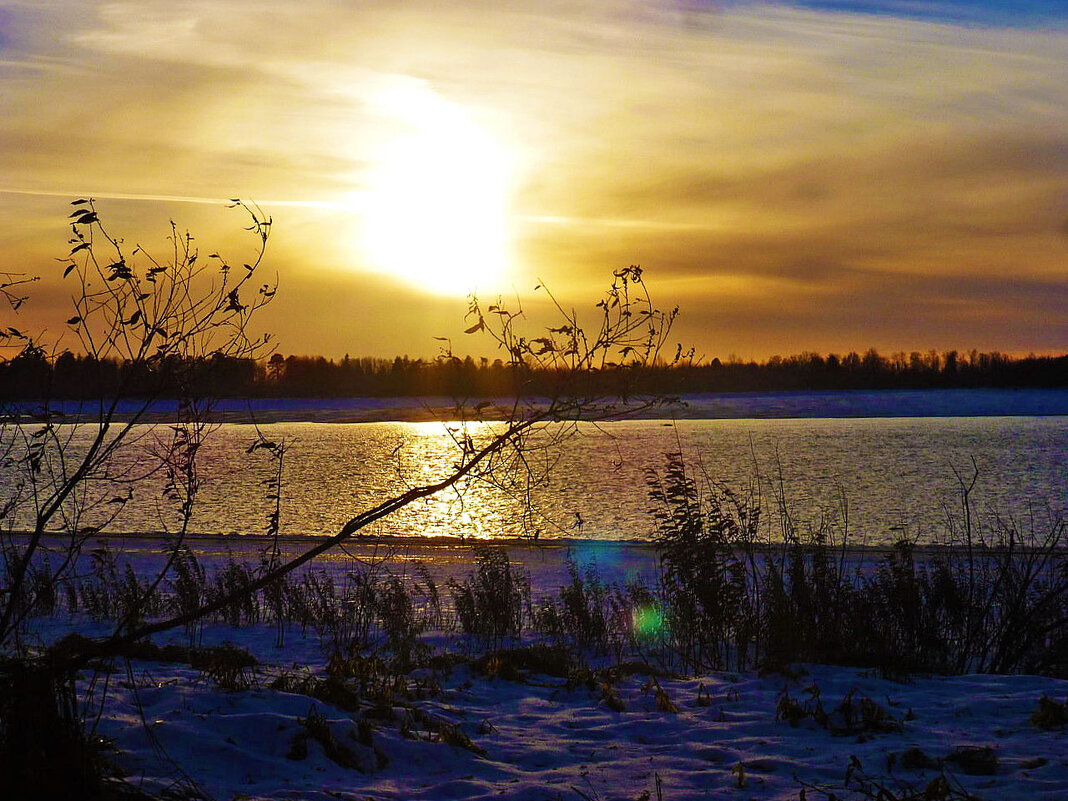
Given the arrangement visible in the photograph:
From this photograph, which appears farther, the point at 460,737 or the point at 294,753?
the point at 460,737

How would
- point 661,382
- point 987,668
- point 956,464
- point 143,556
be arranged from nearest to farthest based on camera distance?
1. point 661,382
2. point 987,668
3. point 143,556
4. point 956,464

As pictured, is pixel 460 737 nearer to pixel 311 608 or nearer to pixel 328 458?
pixel 311 608

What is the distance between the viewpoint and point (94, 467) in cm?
505

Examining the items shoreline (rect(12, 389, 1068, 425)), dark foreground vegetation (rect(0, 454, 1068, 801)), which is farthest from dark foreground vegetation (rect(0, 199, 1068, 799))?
shoreline (rect(12, 389, 1068, 425))

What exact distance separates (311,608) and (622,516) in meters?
13.4

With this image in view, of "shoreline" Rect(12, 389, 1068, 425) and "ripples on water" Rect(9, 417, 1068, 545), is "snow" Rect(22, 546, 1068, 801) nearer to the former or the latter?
"ripples on water" Rect(9, 417, 1068, 545)

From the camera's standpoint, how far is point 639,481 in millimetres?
33594

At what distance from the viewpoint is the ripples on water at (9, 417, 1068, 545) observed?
22484mm

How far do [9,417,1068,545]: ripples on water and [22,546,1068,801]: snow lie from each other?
60.5 inches

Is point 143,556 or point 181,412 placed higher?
point 181,412

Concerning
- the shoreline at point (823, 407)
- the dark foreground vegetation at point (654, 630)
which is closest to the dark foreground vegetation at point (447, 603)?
the dark foreground vegetation at point (654, 630)

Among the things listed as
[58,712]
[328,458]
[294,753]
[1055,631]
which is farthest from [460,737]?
[328,458]

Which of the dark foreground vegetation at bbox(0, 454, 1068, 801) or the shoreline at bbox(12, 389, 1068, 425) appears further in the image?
the shoreline at bbox(12, 389, 1068, 425)

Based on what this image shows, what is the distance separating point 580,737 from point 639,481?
27.5m
